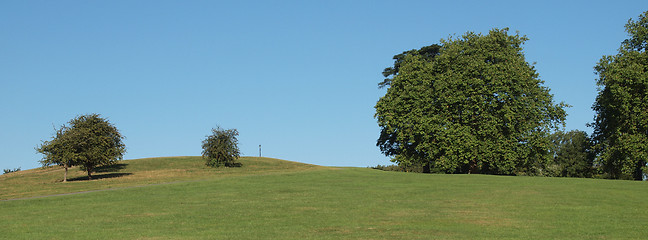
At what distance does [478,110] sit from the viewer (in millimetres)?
49781

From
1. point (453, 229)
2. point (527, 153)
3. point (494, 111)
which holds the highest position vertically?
point (494, 111)

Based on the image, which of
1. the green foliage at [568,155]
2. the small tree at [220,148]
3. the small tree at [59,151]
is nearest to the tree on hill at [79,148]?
the small tree at [59,151]

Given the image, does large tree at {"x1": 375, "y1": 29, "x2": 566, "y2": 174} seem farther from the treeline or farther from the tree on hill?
the tree on hill

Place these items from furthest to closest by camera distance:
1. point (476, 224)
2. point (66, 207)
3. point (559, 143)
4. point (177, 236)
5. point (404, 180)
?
point (559, 143), point (404, 180), point (66, 207), point (476, 224), point (177, 236)

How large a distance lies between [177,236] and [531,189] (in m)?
23.2

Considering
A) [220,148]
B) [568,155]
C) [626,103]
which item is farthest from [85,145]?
[568,155]

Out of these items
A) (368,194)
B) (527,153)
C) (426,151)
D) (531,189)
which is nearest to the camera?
(368,194)

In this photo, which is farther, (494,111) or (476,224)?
(494,111)

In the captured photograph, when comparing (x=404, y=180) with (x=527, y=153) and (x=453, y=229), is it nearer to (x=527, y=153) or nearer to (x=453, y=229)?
(x=527, y=153)

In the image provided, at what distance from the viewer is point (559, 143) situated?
3127 inches

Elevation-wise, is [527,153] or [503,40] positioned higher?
[503,40]

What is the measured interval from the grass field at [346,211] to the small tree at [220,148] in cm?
3291

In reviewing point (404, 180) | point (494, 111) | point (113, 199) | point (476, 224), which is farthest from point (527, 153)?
point (113, 199)

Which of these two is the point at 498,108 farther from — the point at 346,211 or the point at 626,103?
the point at 346,211
